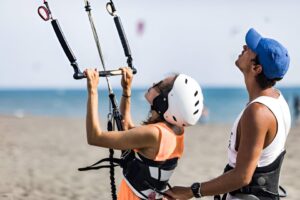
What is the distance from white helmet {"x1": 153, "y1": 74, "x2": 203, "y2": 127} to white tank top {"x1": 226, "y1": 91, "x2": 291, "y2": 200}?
29 centimetres

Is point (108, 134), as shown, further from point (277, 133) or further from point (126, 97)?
point (277, 133)

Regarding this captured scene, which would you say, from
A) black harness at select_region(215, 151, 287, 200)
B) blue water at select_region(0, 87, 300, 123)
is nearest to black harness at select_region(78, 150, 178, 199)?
black harness at select_region(215, 151, 287, 200)

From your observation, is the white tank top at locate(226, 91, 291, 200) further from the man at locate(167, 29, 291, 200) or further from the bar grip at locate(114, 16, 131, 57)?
the bar grip at locate(114, 16, 131, 57)

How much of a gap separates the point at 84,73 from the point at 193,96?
69 centimetres

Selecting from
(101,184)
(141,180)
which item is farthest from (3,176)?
(141,180)

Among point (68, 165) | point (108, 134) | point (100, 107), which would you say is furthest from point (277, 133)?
point (100, 107)

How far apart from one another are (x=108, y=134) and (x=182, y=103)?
1.63 feet

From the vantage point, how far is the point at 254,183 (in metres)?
3.64

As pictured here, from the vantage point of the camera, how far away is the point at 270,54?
361 cm

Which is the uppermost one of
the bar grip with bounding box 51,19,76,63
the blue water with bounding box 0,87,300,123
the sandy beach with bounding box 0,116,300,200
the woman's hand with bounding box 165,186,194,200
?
the bar grip with bounding box 51,19,76,63

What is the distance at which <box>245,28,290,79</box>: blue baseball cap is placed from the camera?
361cm

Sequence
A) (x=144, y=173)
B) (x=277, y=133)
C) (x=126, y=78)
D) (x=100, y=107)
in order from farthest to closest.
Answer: (x=100, y=107) < (x=126, y=78) < (x=144, y=173) < (x=277, y=133)

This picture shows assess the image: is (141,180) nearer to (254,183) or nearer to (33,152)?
(254,183)

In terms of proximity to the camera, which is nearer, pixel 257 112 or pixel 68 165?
pixel 257 112
